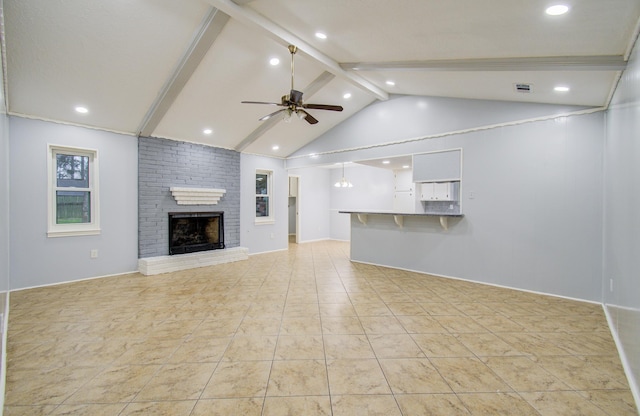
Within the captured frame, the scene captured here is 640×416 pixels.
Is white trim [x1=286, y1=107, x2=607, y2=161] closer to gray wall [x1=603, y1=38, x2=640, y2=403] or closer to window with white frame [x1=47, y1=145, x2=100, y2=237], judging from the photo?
gray wall [x1=603, y1=38, x2=640, y2=403]

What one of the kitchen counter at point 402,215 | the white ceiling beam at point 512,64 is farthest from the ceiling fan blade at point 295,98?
the kitchen counter at point 402,215

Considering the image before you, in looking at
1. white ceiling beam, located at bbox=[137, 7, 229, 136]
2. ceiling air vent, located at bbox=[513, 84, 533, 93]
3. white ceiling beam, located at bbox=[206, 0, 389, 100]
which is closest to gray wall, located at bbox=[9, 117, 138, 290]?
white ceiling beam, located at bbox=[137, 7, 229, 136]

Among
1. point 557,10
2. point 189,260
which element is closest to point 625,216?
point 557,10

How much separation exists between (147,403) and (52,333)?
6.11ft

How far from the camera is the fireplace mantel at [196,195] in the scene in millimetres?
5855

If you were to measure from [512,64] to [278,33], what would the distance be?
2.74 m

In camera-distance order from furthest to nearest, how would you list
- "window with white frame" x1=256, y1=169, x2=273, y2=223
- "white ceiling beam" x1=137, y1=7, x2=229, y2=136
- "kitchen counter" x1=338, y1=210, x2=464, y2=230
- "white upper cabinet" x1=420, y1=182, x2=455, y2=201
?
"window with white frame" x1=256, y1=169, x2=273, y2=223 < "white upper cabinet" x1=420, y1=182, x2=455, y2=201 < "kitchen counter" x1=338, y1=210, x2=464, y2=230 < "white ceiling beam" x1=137, y1=7, x2=229, y2=136

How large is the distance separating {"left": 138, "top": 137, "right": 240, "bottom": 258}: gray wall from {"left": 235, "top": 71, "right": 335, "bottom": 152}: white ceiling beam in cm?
45

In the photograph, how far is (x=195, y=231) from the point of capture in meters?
6.39

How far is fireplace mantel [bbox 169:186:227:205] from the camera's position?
586 cm

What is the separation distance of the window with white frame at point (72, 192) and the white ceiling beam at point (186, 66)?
110 centimetres

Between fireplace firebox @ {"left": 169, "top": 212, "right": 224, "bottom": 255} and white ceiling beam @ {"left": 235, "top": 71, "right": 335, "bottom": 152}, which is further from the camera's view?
fireplace firebox @ {"left": 169, "top": 212, "right": 224, "bottom": 255}

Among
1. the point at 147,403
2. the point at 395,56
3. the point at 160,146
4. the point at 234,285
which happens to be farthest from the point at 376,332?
the point at 160,146

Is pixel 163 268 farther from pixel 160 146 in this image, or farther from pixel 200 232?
pixel 160 146
